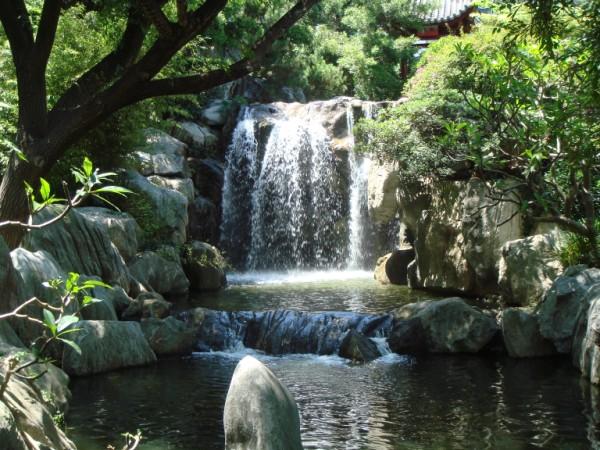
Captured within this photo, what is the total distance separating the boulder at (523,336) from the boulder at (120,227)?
842 cm

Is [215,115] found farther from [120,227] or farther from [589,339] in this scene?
[589,339]

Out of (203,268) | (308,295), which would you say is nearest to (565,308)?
(308,295)

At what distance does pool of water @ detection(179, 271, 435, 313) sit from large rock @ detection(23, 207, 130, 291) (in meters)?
1.68

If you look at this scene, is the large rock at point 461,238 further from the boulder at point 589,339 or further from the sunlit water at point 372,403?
the sunlit water at point 372,403

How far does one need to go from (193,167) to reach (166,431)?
16.0 m

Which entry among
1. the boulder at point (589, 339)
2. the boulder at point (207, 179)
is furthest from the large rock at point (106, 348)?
the boulder at point (207, 179)

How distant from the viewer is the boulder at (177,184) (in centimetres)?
1967

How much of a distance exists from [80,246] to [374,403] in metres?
7.29

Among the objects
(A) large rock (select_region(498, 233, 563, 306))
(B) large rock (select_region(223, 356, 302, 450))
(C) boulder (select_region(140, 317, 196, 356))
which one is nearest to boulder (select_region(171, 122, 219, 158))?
(A) large rock (select_region(498, 233, 563, 306))

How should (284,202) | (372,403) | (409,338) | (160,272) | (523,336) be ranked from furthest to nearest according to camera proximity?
(284,202)
(160,272)
(409,338)
(523,336)
(372,403)

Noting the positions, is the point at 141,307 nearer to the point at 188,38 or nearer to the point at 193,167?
the point at 188,38

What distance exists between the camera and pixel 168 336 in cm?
1119

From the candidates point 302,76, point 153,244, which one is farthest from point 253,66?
point 302,76

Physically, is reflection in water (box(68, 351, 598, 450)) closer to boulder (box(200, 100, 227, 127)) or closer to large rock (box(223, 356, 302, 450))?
large rock (box(223, 356, 302, 450))
